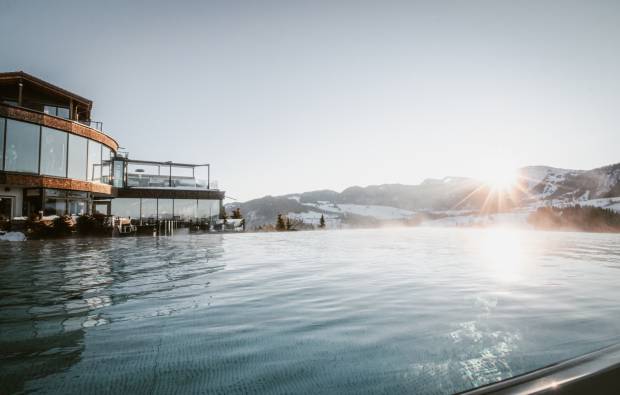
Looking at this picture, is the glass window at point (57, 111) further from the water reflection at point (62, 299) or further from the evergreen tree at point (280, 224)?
the evergreen tree at point (280, 224)

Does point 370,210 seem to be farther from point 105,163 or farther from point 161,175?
point 105,163

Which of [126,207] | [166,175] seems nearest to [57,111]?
[126,207]

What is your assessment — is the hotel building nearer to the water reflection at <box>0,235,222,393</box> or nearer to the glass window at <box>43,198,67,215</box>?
the glass window at <box>43,198,67,215</box>

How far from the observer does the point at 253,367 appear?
2217 millimetres

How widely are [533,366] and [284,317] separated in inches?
83.4

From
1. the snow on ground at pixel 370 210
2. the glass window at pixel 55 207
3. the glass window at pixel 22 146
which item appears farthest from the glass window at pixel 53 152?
the snow on ground at pixel 370 210

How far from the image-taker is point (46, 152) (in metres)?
19.6

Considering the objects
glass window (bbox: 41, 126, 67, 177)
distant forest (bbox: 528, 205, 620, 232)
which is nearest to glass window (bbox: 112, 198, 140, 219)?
glass window (bbox: 41, 126, 67, 177)

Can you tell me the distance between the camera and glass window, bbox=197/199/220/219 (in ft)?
102

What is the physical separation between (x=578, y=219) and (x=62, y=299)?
43538 mm

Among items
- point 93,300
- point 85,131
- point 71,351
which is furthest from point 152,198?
point 71,351

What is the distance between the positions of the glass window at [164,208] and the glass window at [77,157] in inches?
298

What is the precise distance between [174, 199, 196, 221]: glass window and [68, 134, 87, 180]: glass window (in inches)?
340

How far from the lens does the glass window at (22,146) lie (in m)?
18.0
